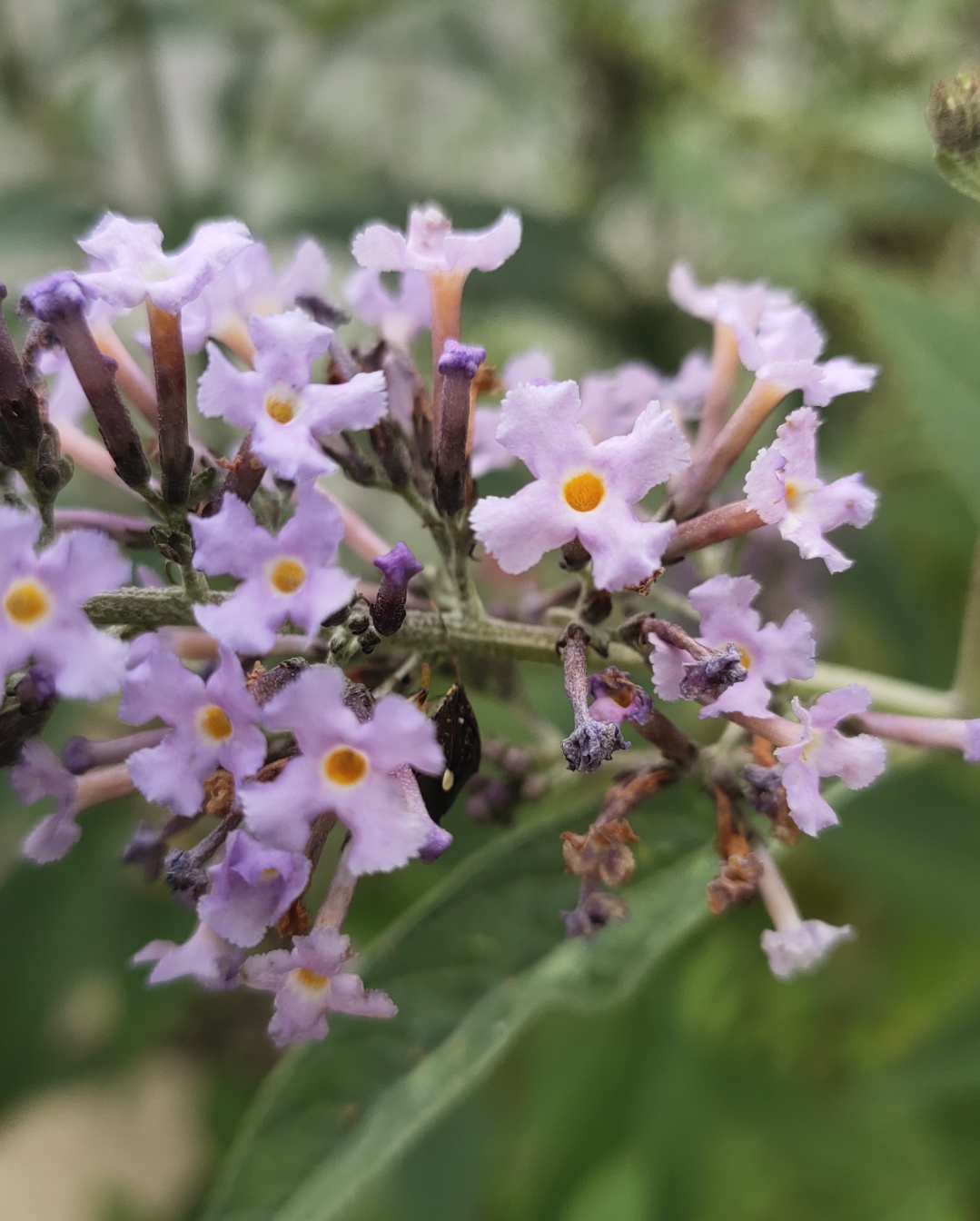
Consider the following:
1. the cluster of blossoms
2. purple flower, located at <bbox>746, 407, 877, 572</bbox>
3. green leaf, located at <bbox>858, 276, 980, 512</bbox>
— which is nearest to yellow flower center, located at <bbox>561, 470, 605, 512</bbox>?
the cluster of blossoms

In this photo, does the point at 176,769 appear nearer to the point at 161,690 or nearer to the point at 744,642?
the point at 161,690

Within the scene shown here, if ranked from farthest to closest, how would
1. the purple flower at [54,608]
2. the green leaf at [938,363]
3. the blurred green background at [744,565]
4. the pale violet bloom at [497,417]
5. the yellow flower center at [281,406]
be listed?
the blurred green background at [744,565] < the green leaf at [938,363] < the pale violet bloom at [497,417] < the yellow flower center at [281,406] < the purple flower at [54,608]

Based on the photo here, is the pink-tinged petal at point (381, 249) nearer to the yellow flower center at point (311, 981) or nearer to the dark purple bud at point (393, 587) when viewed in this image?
the dark purple bud at point (393, 587)

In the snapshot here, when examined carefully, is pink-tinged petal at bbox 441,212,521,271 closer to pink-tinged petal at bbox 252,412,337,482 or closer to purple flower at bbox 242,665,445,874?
pink-tinged petal at bbox 252,412,337,482

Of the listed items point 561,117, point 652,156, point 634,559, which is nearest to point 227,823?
point 634,559

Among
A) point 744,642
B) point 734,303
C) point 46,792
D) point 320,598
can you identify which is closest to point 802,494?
point 744,642

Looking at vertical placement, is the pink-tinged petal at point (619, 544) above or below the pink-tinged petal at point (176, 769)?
above

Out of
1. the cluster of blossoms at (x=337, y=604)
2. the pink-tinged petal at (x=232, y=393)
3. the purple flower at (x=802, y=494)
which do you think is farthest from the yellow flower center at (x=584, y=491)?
the pink-tinged petal at (x=232, y=393)
